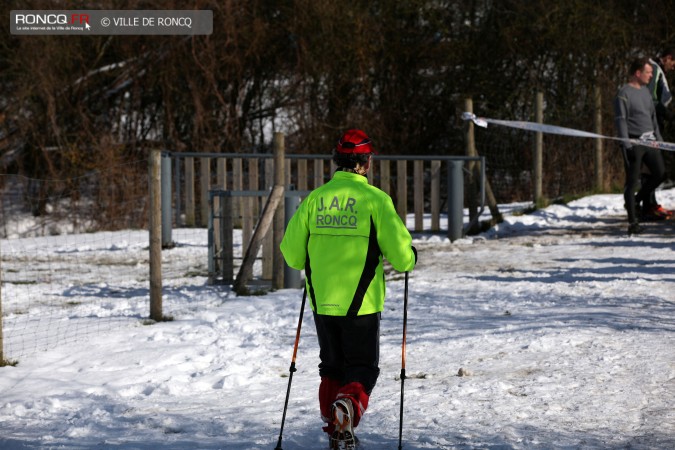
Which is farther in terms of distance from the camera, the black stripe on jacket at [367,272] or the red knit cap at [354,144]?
the red knit cap at [354,144]

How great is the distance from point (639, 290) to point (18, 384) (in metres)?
5.33

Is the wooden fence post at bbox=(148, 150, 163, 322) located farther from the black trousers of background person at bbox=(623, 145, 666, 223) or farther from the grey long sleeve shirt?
the black trousers of background person at bbox=(623, 145, 666, 223)

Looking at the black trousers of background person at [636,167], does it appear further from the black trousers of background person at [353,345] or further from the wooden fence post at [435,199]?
the black trousers of background person at [353,345]

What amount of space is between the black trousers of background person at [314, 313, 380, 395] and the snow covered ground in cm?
40

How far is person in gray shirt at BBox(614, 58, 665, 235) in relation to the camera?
Answer: 1152cm

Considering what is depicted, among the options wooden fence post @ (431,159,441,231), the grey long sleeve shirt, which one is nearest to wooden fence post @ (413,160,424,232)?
wooden fence post @ (431,159,441,231)

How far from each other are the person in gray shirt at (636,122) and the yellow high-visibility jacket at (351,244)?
24.6 ft

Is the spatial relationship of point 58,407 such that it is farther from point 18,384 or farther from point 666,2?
point 666,2

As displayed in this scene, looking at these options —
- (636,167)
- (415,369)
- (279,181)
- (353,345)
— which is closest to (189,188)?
(279,181)

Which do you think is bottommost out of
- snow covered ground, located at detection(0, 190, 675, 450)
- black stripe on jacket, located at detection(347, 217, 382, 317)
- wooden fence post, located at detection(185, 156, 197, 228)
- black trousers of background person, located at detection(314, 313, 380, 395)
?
snow covered ground, located at detection(0, 190, 675, 450)

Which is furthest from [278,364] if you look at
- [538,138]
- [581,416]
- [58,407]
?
[538,138]

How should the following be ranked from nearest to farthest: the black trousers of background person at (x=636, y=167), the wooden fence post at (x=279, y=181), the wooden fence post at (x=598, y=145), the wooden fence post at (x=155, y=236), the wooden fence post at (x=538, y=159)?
the wooden fence post at (x=155, y=236)
the wooden fence post at (x=279, y=181)
the black trousers of background person at (x=636, y=167)
the wooden fence post at (x=538, y=159)
the wooden fence post at (x=598, y=145)

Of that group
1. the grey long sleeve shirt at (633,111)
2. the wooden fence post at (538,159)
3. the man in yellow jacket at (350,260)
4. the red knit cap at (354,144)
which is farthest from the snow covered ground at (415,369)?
the wooden fence post at (538,159)

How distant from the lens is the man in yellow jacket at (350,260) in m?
4.57
